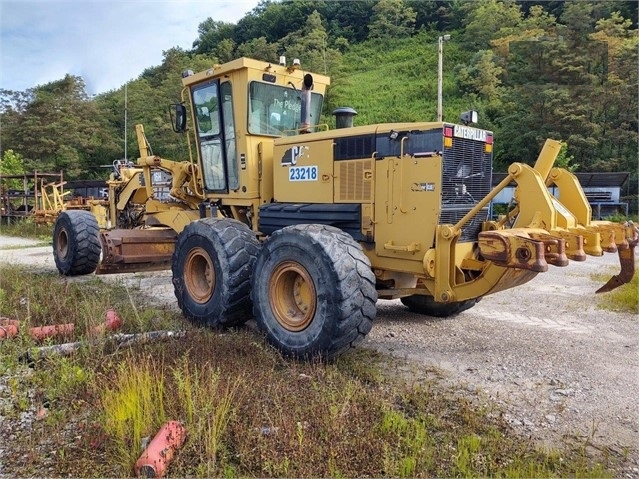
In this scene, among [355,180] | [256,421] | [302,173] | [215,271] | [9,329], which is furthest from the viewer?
[302,173]

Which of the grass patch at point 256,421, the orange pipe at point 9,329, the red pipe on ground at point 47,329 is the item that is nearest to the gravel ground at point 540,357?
the grass patch at point 256,421

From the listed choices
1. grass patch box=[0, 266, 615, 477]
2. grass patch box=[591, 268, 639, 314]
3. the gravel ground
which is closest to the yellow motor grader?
the gravel ground

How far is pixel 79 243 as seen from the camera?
9461mm

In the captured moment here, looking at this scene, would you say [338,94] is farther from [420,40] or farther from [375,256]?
[375,256]

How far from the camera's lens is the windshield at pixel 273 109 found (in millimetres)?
6934

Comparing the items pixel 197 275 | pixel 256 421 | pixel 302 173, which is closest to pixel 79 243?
pixel 197 275

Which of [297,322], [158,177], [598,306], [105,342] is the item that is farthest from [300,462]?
[158,177]

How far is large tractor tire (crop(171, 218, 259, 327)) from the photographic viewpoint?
5.84 metres

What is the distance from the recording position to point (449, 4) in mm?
55781

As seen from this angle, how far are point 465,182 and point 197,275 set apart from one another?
319 centimetres

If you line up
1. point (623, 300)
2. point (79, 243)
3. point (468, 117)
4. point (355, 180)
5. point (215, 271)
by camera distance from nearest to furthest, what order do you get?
point (468, 117), point (355, 180), point (215, 271), point (623, 300), point (79, 243)

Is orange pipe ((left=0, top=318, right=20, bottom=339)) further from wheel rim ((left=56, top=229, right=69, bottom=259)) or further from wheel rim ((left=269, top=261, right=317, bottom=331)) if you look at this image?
wheel rim ((left=56, top=229, right=69, bottom=259))

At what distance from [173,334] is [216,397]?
74.3 inches

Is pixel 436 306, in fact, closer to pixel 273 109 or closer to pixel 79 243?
pixel 273 109
